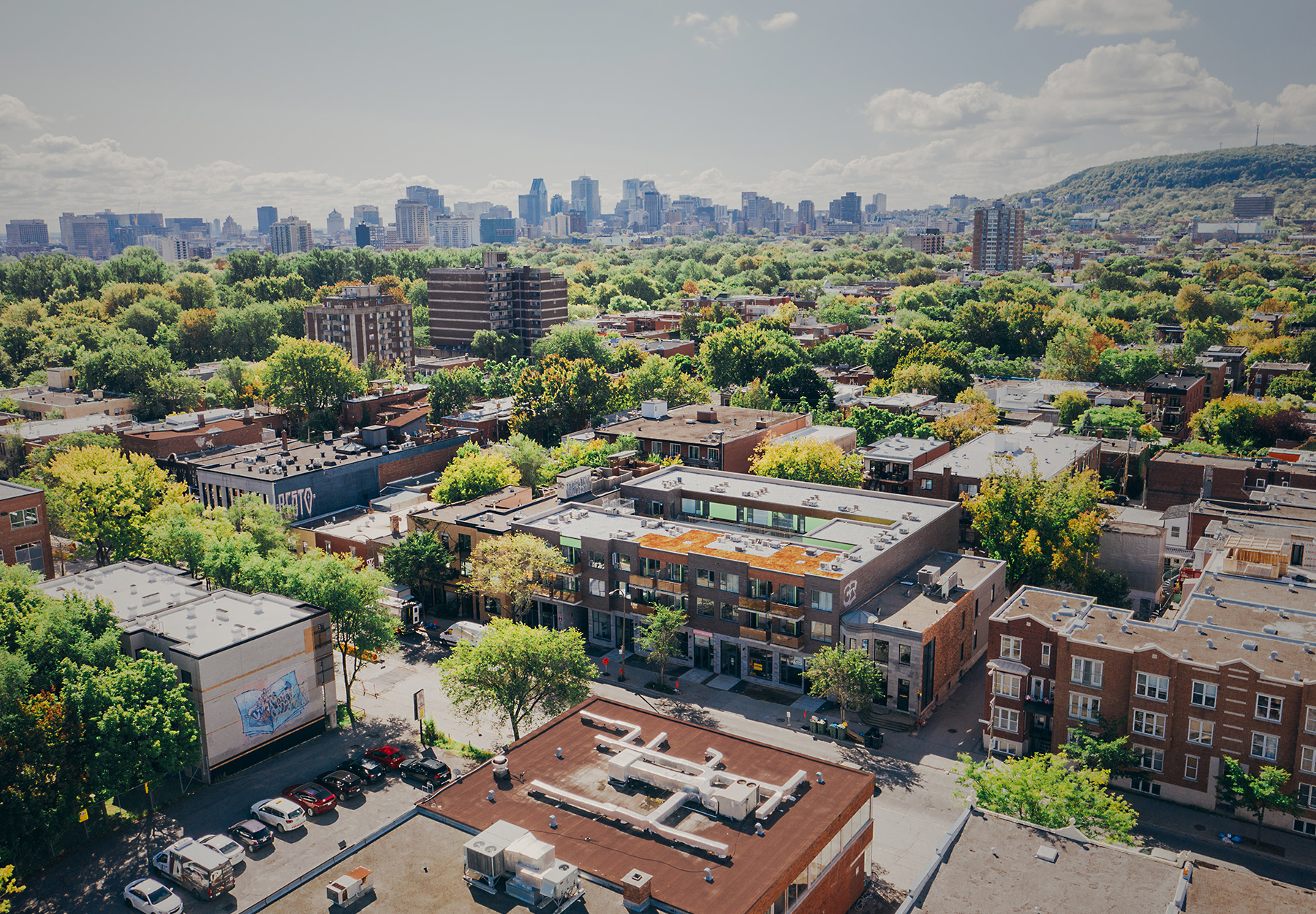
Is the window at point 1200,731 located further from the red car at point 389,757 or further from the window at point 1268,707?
the red car at point 389,757

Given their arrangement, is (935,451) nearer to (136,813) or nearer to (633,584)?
(633,584)

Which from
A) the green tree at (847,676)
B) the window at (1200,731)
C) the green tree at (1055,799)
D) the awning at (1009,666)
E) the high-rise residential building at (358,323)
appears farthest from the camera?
the high-rise residential building at (358,323)

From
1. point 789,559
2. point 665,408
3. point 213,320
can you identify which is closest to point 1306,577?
point 789,559

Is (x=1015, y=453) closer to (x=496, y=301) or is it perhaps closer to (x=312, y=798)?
(x=312, y=798)

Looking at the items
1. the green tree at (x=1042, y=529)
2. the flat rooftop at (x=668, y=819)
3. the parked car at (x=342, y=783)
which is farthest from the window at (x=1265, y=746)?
the parked car at (x=342, y=783)

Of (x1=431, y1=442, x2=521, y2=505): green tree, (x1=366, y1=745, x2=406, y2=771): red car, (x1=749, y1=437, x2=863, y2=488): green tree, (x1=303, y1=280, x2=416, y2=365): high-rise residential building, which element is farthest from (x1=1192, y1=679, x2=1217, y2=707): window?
(x1=303, y1=280, x2=416, y2=365): high-rise residential building

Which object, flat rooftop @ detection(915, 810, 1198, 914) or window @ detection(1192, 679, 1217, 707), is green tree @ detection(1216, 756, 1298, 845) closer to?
window @ detection(1192, 679, 1217, 707)

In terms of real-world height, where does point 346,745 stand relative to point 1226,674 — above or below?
below
